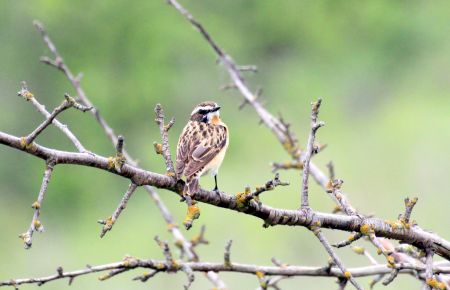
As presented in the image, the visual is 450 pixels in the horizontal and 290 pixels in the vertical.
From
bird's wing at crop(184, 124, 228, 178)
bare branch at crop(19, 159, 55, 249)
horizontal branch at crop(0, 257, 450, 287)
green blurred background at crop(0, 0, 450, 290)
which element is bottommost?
bare branch at crop(19, 159, 55, 249)

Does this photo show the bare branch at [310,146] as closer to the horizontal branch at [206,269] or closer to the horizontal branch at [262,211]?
the horizontal branch at [262,211]

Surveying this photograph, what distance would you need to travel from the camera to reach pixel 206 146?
677cm

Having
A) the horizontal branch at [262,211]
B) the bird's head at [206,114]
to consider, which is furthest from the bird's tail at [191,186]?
the bird's head at [206,114]

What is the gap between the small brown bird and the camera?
6309 millimetres

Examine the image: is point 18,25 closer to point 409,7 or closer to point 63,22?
point 63,22

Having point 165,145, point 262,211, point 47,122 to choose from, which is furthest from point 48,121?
point 262,211

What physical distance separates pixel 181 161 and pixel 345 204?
172 cm

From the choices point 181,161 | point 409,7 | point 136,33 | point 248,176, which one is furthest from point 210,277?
point 409,7

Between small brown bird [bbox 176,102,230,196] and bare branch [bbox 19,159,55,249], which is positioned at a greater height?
small brown bird [bbox 176,102,230,196]

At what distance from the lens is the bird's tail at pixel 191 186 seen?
4.38m

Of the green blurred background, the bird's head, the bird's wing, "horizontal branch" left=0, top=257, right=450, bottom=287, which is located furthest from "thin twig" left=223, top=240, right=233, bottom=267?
the green blurred background

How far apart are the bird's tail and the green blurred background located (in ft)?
47.3

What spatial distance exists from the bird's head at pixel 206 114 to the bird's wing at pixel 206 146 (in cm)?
28

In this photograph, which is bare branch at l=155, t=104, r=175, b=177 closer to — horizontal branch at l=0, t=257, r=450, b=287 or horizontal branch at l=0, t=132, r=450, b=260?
horizontal branch at l=0, t=132, r=450, b=260
